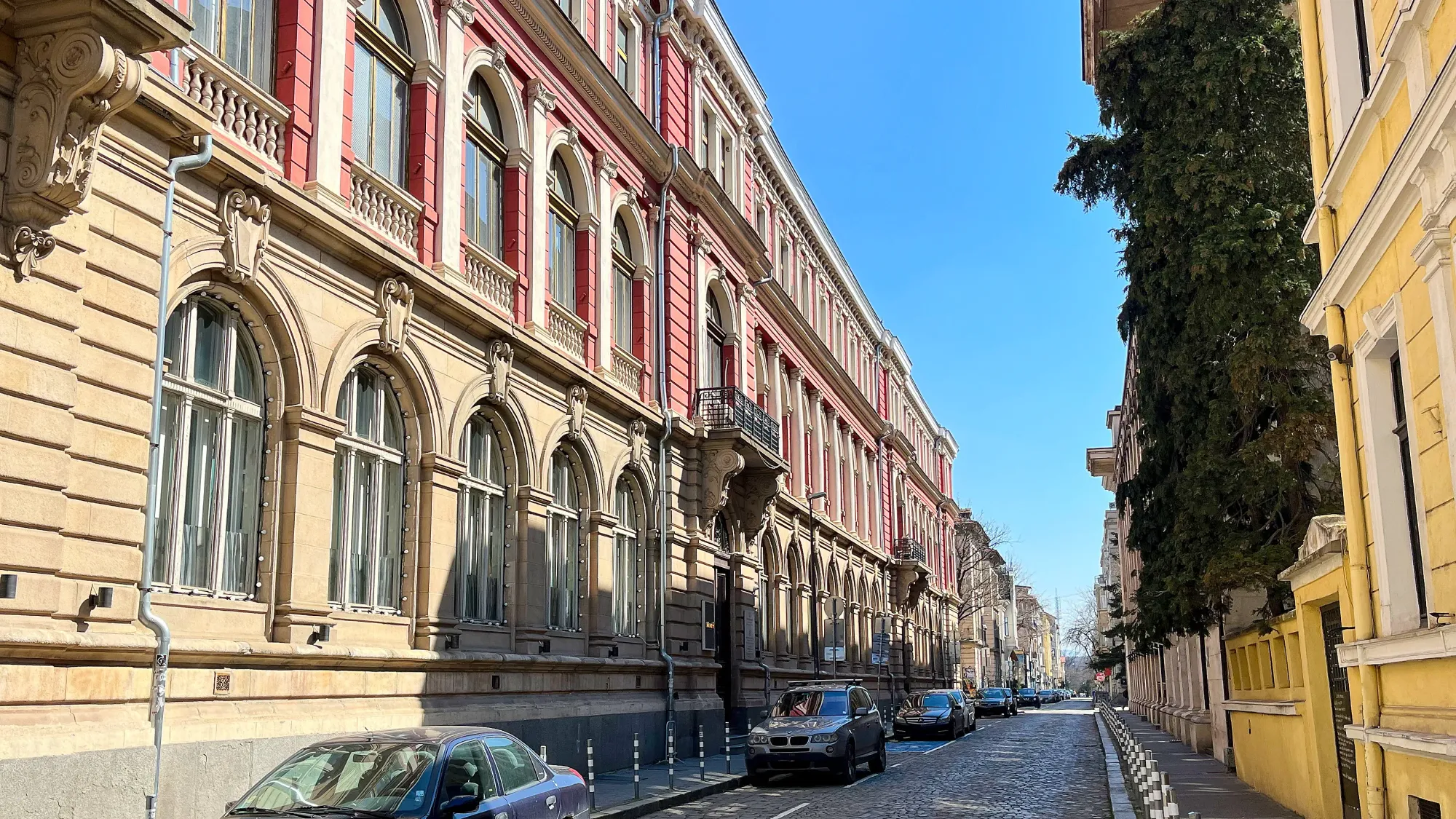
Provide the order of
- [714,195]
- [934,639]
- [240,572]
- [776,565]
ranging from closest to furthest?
[240,572] < [714,195] < [776,565] < [934,639]

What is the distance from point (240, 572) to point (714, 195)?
1856 cm

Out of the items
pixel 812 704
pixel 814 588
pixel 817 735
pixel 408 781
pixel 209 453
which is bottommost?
pixel 817 735

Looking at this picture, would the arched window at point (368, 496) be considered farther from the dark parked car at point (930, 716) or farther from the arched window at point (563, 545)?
the dark parked car at point (930, 716)

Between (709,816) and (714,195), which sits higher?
(714,195)

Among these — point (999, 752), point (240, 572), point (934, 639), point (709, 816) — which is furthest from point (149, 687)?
point (934, 639)

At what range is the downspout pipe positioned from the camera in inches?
993

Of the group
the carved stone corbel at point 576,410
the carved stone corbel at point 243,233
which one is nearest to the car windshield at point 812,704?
the carved stone corbel at point 576,410

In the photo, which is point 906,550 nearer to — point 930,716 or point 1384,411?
point 930,716

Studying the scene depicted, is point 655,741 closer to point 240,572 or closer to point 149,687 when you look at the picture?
point 240,572

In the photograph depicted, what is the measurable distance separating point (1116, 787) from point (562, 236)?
1367 cm

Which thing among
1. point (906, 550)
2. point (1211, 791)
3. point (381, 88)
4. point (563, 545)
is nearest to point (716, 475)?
point (563, 545)

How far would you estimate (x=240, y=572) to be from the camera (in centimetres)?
1353

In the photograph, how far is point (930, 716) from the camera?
3656cm

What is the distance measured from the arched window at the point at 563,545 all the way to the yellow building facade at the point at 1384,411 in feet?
39.7
